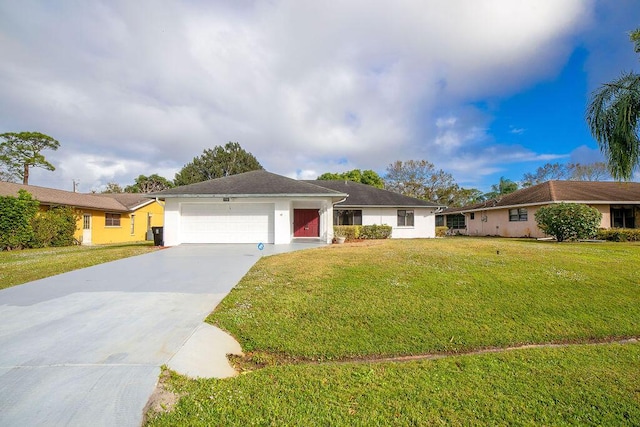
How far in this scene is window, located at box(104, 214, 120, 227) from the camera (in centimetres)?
2147

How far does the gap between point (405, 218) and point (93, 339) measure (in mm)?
19657

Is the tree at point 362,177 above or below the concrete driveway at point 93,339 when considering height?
above

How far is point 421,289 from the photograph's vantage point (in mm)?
5945

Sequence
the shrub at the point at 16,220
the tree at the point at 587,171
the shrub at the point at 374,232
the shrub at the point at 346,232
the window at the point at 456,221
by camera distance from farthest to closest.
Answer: the tree at the point at 587,171, the window at the point at 456,221, the shrub at the point at 374,232, the shrub at the point at 346,232, the shrub at the point at 16,220

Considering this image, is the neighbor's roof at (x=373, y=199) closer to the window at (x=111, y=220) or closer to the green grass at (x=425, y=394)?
the window at (x=111, y=220)

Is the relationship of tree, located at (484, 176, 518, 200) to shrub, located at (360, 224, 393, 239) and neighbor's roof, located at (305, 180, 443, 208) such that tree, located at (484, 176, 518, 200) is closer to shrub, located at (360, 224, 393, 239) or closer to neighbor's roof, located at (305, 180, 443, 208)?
neighbor's roof, located at (305, 180, 443, 208)

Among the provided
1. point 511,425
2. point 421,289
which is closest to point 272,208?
point 421,289

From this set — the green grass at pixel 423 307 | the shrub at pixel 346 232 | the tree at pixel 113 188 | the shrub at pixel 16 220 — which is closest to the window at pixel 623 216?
the green grass at pixel 423 307

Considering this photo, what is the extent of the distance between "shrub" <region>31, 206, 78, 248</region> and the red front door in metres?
14.4

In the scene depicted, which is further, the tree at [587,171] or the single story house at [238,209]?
the tree at [587,171]

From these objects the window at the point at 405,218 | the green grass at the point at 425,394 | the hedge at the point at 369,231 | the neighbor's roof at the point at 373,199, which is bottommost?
the green grass at the point at 425,394

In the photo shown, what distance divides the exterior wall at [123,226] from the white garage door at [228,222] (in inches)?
418

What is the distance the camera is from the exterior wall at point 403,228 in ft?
67.1

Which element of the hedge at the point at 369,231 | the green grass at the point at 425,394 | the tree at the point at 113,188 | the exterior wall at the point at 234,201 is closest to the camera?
the green grass at the point at 425,394
